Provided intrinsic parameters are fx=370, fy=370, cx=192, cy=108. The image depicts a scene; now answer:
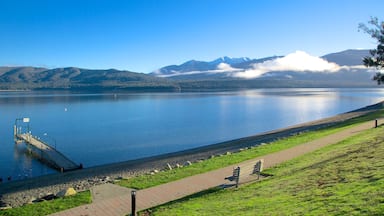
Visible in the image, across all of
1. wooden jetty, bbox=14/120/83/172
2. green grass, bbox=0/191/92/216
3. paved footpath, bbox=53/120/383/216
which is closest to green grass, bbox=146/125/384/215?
paved footpath, bbox=53/120/383/216

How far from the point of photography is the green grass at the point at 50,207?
11.8m

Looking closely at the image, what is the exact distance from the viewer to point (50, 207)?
1210 cm

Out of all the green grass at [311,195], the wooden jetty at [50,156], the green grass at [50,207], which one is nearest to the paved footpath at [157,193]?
the green grass at [50,207]

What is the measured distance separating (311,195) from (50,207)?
8201 mm

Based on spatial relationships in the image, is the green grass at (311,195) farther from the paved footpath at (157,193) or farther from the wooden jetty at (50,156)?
the wooden jetty at (50,156)

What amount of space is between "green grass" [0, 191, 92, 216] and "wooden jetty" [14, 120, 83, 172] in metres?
19.6

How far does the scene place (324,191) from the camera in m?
9.44

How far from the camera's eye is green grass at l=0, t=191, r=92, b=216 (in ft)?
38.6

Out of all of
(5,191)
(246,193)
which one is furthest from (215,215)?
(5,191)

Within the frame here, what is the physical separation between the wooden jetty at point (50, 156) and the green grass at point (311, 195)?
2269 cm

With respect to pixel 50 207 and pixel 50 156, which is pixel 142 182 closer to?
pixel 50 207

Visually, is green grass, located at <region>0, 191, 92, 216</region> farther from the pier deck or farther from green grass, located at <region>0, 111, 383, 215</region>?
the pier deck

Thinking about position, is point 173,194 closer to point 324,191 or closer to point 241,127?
point 324,191

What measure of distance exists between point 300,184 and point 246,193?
5.50ft
